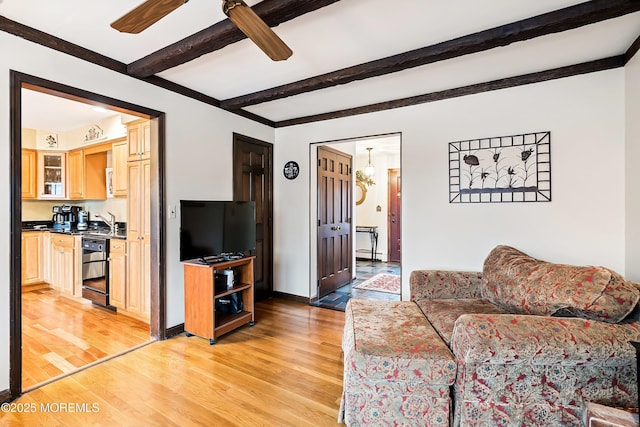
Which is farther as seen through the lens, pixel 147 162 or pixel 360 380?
pixel 147 162

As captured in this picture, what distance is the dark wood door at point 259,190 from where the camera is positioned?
3.79 metres

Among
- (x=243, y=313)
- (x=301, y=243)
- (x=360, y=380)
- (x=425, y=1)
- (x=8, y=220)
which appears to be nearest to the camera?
(x=360, y=380)

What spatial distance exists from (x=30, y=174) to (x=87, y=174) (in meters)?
0.93

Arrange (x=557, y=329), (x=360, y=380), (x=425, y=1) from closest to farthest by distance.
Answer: (x=557, y=329) → (x=360, y=380) → (x=425, y=1)

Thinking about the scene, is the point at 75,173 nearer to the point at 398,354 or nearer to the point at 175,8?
the point at 175,8

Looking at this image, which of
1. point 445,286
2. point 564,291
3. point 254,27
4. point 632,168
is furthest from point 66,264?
point 632,168

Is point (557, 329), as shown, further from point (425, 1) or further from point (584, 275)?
point (425, 1)

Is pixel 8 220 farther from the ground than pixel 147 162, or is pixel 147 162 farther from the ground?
pixel 147 162

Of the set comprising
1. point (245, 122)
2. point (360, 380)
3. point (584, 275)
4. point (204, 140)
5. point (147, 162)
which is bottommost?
point (360, 380)

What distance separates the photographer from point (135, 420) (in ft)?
5.90

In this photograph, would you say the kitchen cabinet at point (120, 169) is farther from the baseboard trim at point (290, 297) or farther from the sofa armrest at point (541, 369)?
the sofa armrest at point (541, 369)

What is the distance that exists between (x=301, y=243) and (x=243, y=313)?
1.24 metres

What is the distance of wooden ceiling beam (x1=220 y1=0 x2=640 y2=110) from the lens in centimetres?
179

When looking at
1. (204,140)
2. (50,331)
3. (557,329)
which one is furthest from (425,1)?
(50,331)
